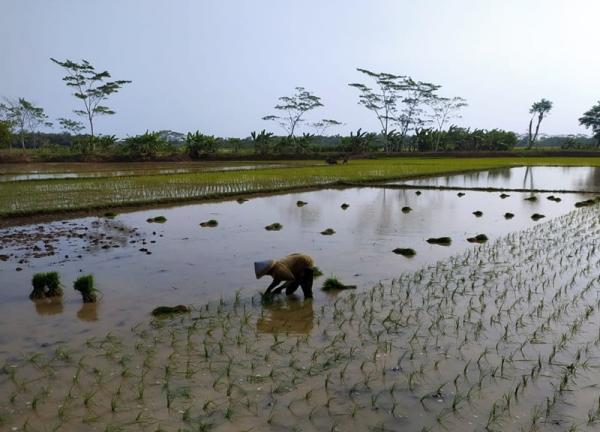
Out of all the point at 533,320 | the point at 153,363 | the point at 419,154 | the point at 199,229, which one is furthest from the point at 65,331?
the point at 419,154

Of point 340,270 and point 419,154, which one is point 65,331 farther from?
point 419,154

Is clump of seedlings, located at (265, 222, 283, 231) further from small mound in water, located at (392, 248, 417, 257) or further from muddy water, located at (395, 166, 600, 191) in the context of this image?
muddy water, located at (395, 166, 600, 191)

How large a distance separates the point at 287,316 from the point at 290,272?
581 millimetres

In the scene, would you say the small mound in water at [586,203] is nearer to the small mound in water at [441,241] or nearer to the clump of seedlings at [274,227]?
the small mound in water at [441,241]

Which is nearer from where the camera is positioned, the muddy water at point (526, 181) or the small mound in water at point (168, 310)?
the small mound in water at point (168, 310)

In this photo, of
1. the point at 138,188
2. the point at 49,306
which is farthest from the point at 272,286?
the point at 138,188

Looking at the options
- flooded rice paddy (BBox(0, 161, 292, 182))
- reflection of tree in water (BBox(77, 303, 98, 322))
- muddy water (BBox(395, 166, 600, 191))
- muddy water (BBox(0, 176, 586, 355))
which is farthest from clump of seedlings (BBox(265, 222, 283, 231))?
flooded rice paddy (BBox(0, 161, 292, 182))

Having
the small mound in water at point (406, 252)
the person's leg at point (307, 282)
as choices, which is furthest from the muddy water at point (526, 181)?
the person's leg at point (307, 282)

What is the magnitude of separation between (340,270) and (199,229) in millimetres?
4493

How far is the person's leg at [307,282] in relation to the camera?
235 inches

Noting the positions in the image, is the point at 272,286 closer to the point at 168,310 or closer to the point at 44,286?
the point at 168,310

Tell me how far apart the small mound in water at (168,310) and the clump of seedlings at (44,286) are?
5.04 ft

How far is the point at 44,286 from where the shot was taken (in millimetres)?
6191

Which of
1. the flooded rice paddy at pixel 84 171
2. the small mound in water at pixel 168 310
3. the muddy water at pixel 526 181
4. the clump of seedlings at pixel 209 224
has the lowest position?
the muddy water at pixel 526 181
